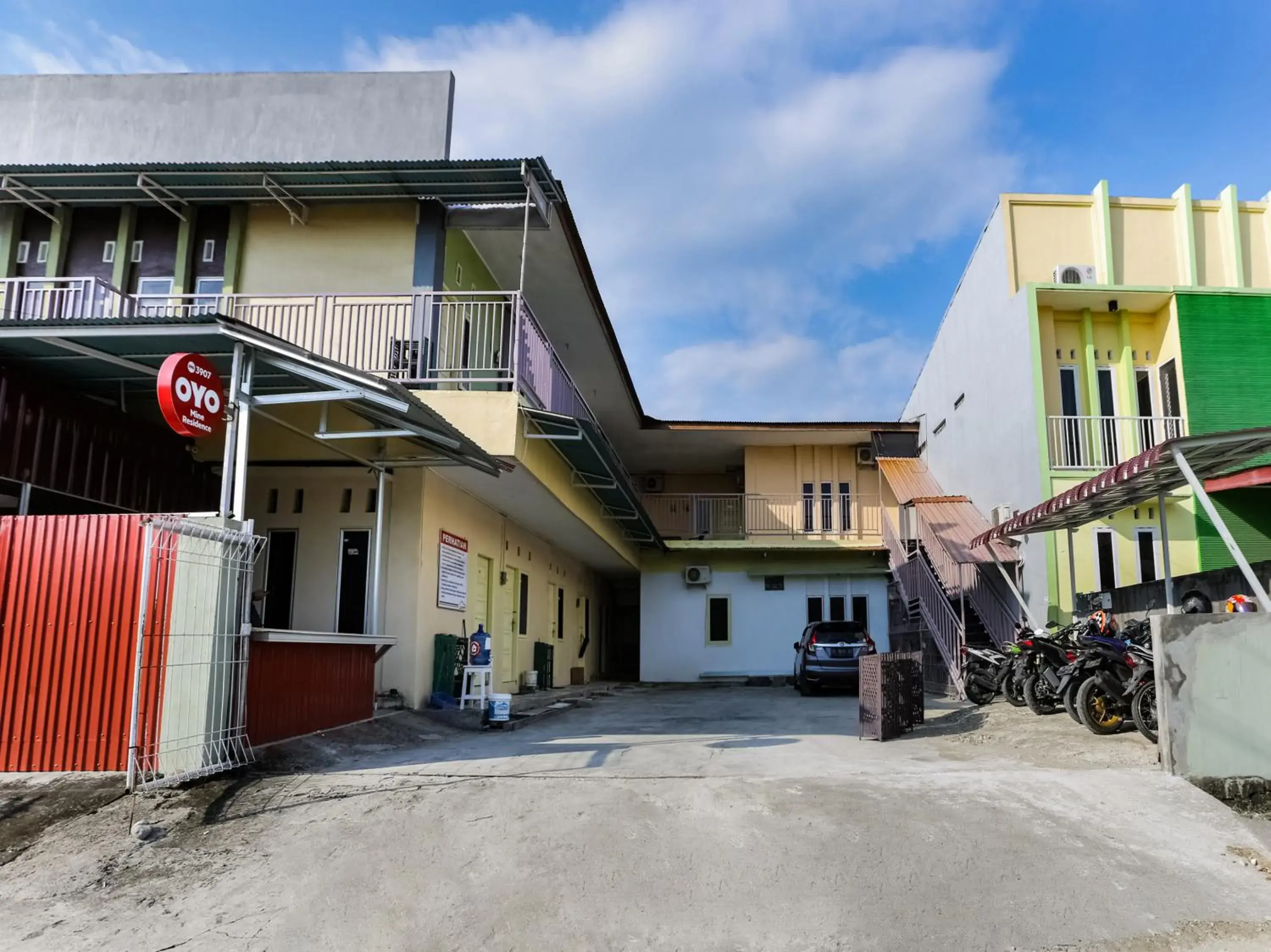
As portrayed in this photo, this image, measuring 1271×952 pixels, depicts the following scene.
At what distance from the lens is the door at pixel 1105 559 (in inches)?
625

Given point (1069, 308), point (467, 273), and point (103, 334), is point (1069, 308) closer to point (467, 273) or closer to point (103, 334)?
point (467, 273)

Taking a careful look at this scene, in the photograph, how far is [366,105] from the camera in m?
13.9

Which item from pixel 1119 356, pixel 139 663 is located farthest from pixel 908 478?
pixel 139 663

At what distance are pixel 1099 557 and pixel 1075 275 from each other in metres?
5.07

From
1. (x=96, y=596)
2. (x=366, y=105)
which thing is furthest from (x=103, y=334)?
(x=366, y=105)

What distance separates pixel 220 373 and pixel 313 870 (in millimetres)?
5492

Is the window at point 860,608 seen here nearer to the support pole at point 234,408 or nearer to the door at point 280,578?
the door at point 280,578

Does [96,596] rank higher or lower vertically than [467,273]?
lower

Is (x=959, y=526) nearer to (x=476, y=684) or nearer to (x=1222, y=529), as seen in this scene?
(x=476, y=684)

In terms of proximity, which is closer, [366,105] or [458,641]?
[458,641]

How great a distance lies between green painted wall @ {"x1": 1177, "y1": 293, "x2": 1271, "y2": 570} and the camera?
16.0 meters

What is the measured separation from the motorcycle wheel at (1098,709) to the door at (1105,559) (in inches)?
300

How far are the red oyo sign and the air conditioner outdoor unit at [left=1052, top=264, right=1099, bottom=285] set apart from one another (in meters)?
14.4

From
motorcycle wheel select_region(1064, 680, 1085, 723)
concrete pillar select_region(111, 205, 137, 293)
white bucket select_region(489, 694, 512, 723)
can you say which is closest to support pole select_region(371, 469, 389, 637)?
white bucket select_region(489, 694, 512, 723)
